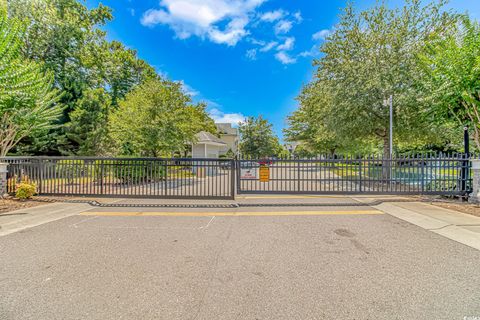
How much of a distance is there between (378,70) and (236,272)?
1269cm

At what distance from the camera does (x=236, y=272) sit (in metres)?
3.15

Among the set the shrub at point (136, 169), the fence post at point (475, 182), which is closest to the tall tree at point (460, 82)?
the fence post at point (475, 182)

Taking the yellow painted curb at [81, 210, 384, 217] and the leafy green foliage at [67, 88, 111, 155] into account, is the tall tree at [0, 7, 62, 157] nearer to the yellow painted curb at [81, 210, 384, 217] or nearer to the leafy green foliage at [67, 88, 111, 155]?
the yellow painted curb at [81, 210, 384, 217]

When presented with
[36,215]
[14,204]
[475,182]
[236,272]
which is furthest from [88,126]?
[475,182]

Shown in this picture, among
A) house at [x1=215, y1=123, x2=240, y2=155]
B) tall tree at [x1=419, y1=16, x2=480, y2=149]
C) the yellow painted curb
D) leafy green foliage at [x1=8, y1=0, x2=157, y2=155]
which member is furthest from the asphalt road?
house at [x1=215, y1=123, x2=240, y2=155]

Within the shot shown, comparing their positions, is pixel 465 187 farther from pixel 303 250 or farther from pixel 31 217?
pixel 31 217

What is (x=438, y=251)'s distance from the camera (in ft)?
12.4

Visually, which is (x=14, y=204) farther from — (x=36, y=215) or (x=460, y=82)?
(x=460, y=82)

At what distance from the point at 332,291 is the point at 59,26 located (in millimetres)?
24887

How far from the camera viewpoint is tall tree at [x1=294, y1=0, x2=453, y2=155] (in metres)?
11.3

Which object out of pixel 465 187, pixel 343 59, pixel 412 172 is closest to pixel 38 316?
pixel 412 172

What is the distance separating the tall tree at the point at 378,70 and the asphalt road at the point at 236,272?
8437 millimetres

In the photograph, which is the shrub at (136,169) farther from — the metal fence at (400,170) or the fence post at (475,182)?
the fence post at (475,182)

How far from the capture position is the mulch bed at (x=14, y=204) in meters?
6.39
